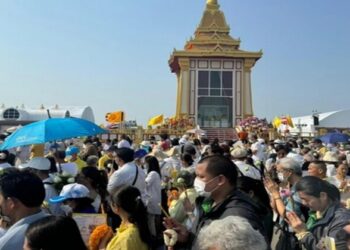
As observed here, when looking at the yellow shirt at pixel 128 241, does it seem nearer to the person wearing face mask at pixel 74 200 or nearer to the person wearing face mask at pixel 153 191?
the person wearing face mask at pixel 74 200

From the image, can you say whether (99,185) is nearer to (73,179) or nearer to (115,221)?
(73,179)

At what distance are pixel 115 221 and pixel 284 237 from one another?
194cm

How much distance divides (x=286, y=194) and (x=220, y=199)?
1.94m

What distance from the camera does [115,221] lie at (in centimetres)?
504

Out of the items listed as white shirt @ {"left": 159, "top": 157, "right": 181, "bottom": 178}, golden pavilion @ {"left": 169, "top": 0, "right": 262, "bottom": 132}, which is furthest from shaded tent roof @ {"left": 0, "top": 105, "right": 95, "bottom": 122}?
white shirt @ {"left": 159, "top": 157, "right": 181, "bottom": 178}

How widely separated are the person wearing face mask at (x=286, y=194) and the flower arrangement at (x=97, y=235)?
4.89ft

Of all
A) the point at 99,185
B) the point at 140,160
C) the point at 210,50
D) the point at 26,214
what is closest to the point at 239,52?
the point at 210,50

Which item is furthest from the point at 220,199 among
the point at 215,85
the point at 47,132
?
the point at 215,85

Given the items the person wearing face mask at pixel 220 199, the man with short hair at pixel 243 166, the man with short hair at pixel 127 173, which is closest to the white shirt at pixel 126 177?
the man with short hair at pixel 127 173

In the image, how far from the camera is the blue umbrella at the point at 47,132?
6344 millimetres

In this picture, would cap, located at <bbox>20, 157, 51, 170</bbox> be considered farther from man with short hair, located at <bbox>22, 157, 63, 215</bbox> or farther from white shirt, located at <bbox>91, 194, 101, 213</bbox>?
white shirt, located at <bbox>91, 194, 101, 213</bbox>

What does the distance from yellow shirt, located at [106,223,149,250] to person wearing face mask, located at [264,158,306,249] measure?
1.14m

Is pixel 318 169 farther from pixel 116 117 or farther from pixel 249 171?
pixel 116 117

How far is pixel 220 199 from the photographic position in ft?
11.9
